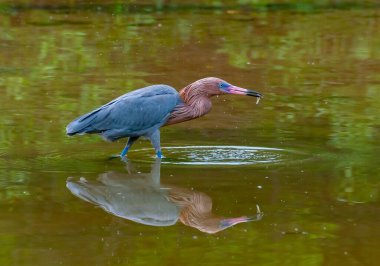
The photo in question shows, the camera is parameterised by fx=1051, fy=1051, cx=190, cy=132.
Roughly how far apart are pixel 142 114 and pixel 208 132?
4.45ft

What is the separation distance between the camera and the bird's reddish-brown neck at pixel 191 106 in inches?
411

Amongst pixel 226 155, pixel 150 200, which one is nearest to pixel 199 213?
pixel 150 200

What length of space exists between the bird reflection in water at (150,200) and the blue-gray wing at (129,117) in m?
0.59

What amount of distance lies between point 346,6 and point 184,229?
12199 millimetres

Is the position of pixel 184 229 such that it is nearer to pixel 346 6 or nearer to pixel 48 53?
pixel 48 53

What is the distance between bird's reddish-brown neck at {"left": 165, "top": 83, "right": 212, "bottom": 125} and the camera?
10.4 meters

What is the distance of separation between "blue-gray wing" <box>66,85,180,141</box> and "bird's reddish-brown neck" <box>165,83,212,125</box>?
0.34ft

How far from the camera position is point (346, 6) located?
1933cm

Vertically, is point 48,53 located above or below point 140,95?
below

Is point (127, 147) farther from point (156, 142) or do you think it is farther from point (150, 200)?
point (150, 200)

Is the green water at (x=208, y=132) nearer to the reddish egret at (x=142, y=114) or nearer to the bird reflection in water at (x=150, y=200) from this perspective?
the bird reflection in water at (x=150, y=200)

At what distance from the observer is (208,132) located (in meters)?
11.4

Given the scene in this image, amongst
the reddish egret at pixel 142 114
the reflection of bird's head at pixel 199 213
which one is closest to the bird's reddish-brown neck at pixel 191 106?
the reddish egret at pixel 142 114

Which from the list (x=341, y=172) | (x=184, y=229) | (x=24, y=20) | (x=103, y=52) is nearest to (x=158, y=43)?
(x=103, y=52)
